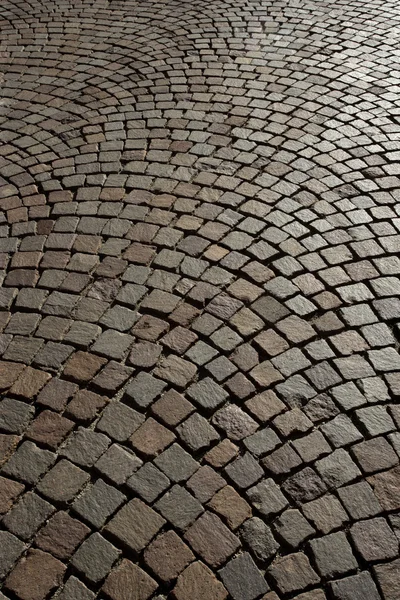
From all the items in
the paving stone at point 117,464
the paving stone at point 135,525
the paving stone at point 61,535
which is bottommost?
the paving stone at point 61,535

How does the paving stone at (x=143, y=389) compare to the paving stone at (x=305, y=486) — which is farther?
the paving stone at (x=143, y=389)

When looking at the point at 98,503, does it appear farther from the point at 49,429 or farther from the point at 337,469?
the point at 337,469

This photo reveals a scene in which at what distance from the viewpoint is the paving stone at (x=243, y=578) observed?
253 cm

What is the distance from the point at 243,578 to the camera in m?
2.58

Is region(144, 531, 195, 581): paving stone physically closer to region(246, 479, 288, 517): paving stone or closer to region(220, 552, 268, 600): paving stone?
region(220, 552, 268, 600): paving stone

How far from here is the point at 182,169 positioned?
16.8 ft

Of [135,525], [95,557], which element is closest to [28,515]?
[95,557]

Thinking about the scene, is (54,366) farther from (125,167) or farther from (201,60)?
(201,60)

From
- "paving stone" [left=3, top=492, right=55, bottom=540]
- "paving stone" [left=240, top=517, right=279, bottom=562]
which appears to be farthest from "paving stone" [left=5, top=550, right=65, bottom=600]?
"paving stone" [left=240, top=517, right=279, bottom=562]

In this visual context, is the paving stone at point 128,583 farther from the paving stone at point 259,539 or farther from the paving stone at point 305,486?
the paving stone at point 305,486

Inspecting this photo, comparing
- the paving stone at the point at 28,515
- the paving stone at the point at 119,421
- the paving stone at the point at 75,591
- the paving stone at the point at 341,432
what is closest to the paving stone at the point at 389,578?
the paving stone at the point at 341,432

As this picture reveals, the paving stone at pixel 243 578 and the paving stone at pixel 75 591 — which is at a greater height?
the paving stone at pixel 243 578

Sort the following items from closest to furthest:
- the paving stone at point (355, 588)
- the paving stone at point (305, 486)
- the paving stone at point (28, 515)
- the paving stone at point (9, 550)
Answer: the paving stone at point (355, 588)
the paving stone at point (9, 550)
the paving stone at point (28, 515)
the paving stone at point (305, 486)

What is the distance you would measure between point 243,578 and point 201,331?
149 centimetres
